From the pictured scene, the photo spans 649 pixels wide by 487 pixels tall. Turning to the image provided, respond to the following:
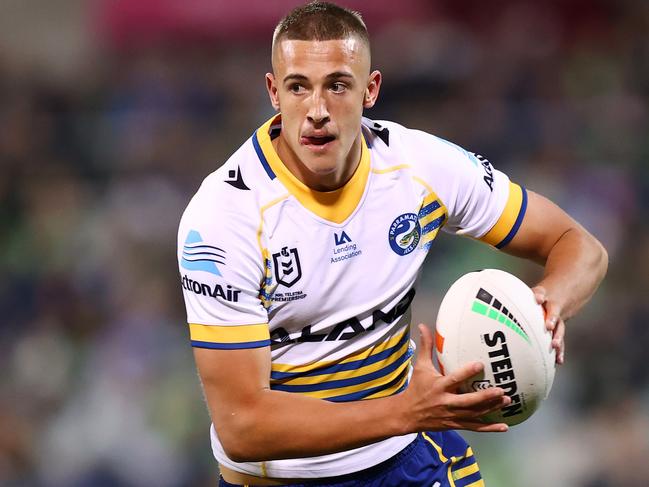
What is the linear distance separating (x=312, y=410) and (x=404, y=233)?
0.87 meters

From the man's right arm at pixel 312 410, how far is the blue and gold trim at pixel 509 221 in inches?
43.4

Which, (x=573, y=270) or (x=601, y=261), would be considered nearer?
(x=573, y=270)

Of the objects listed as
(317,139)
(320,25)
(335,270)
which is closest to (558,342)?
(335,270)

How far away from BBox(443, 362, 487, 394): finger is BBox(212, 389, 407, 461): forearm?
0.68 feet

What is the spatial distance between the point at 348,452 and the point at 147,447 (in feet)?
13.6

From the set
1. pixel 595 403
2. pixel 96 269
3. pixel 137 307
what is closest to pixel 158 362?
pixel 137 307

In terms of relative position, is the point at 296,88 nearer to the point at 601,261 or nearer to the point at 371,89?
the point at 371,89

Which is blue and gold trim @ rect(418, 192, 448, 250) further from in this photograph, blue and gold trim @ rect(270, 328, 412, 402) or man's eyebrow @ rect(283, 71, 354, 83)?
man's eyebrow @ rect(283, 71, 354, 83)

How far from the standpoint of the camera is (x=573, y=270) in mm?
4285

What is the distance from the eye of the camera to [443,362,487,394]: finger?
11.3 feet

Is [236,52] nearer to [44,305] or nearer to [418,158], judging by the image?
[44,305]

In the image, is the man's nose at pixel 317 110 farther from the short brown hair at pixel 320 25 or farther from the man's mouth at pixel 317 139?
the short brown hair at pixel 320 25

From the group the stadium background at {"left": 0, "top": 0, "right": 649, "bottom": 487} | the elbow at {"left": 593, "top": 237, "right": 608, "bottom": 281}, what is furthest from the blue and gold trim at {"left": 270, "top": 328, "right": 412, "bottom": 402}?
the stadium background at {"left": 0, "top": 0, "right": 649, "bottom": 487}

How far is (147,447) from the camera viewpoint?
805 centimetres
